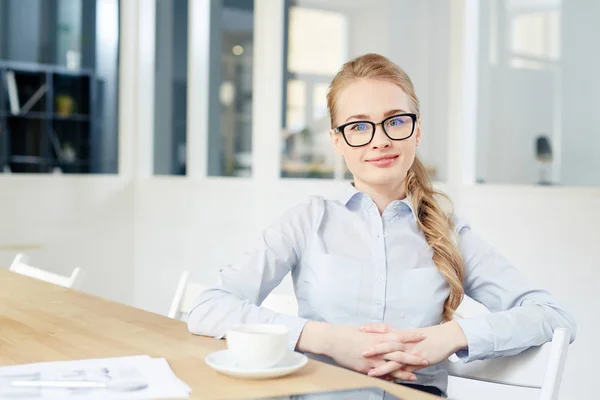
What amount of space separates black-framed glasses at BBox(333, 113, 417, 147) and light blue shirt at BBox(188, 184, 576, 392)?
0.13 m

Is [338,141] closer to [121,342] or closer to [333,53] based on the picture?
[121,342]

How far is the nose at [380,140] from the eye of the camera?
1.56 meters

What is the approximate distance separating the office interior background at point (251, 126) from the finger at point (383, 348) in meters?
1.61

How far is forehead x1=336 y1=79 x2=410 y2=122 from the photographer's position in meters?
1.60

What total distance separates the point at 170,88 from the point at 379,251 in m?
3.33

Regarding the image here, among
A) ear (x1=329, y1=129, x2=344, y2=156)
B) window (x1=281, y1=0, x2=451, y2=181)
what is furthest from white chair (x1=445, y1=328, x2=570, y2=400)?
window (x1=281, y1=0, x2=451, y2=181)

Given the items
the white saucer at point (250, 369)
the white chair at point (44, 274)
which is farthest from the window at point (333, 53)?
the white saucer at point (250, 369)

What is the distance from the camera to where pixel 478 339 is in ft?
4.57

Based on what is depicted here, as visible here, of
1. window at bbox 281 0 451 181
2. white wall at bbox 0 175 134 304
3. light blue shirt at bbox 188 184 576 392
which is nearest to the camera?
→ light blue shirt at bbox 188 184 576 392

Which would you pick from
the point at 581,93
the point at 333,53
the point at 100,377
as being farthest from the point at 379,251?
the point at 333,53

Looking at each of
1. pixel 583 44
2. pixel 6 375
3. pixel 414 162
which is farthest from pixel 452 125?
pixel 6 375

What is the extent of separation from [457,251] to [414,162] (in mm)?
245

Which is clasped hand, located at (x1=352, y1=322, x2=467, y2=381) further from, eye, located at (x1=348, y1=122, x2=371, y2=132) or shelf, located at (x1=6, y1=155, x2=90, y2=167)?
shelf, located at (x1=6, y1=155, x2=90, y2=167)

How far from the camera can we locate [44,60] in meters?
4.70
